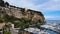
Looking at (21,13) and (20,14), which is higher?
(21,13)

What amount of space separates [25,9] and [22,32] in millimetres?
30505

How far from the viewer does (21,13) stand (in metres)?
72.4

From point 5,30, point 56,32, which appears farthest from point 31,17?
point 5,30

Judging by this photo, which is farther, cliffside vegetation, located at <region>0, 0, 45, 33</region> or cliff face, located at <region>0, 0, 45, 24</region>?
cliff face, located at <region>0, 0, 45, 24</region>

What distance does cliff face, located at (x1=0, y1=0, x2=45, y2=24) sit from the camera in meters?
65.2

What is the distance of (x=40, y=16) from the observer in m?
79.6

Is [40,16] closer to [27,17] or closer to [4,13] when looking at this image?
[27,17]

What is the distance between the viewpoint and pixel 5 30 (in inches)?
1580

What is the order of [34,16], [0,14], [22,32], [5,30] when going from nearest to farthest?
[5,30]
[22,32]
[0,14]
[34,16]

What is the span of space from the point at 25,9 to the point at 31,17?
4467 mm

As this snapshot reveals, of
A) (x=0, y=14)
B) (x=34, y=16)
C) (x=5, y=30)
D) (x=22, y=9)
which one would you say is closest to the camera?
(x=5, y=30)

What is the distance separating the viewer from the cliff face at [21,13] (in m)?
65.2

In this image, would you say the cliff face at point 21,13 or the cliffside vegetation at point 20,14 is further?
the cliff face at point 21,13

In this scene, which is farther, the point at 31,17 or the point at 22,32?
the point at 31,17
